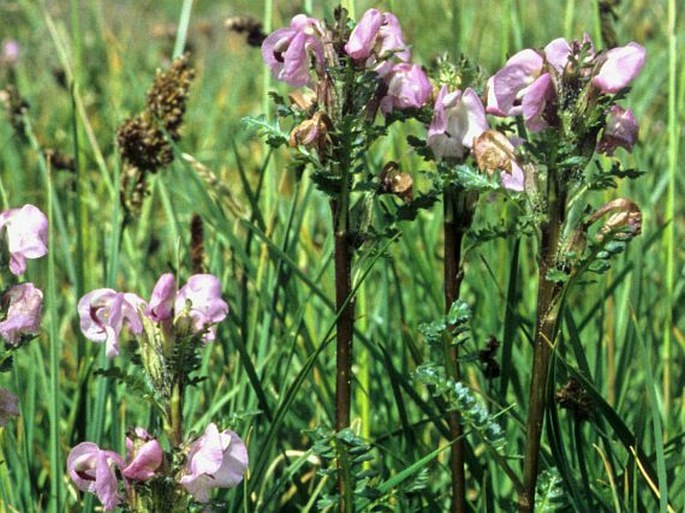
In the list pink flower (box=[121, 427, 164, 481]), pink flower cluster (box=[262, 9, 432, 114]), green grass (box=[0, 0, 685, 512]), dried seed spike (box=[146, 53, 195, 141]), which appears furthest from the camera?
dried seed spike (box=[146, 53, 195, 141])

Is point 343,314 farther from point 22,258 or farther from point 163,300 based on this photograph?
point 22,258

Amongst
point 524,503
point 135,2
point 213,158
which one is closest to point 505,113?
point 524,503

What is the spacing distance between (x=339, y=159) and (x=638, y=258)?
2.20ft

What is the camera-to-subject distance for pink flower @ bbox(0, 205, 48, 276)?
48.7 inches

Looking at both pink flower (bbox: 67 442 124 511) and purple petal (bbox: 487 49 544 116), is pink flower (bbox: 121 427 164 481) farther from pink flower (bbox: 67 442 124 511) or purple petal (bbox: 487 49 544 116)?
purple petal (bbox: 487 49 544 116)

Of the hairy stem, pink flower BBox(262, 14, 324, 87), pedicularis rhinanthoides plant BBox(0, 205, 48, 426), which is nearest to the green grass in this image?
the hairy stem

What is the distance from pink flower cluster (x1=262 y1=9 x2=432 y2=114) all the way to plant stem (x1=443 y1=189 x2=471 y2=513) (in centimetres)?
12

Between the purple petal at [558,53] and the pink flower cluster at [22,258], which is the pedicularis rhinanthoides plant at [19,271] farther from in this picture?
the purple petal at [558,53]

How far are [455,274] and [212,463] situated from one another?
0.39 metres

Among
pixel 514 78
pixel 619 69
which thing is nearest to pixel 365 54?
pixel 514 78

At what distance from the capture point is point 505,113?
4.03 feet

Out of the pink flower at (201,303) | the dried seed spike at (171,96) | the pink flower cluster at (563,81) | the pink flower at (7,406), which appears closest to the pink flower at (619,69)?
the pink flower cluster at (563,81)

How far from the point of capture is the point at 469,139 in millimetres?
1298

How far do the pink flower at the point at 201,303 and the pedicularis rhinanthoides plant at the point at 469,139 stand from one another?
0.13 metres
